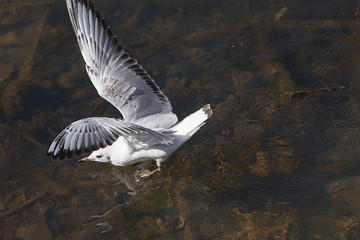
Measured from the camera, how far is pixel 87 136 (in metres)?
4.06

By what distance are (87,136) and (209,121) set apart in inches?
82.1

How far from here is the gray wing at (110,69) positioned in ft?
16.5

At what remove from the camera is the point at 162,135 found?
470cm

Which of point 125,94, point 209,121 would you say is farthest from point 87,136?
point 209,121

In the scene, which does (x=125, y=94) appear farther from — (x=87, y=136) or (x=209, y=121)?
(x=209, y=121)

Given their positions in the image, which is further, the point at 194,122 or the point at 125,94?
the point at 125,94

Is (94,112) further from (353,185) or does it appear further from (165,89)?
(353,185)

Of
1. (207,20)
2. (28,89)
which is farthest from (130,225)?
(207,20)

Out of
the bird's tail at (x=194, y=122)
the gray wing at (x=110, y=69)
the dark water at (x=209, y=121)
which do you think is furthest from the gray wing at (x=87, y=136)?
the dark water at (x=209, y=121)

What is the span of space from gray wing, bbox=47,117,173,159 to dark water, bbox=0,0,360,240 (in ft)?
3.73

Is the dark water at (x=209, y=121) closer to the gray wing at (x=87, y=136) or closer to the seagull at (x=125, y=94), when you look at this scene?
the seagull at (x=125, y=94)

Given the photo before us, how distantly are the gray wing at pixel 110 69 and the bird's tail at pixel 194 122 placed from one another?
294 mm

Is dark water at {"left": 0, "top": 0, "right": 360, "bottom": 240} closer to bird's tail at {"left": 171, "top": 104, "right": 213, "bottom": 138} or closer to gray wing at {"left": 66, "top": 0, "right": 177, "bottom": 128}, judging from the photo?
bird's tail at {"left": 171, "top": 104, "right": 213, "bottom": 138}

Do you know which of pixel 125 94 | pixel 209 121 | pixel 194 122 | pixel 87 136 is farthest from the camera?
pixel 209 121
